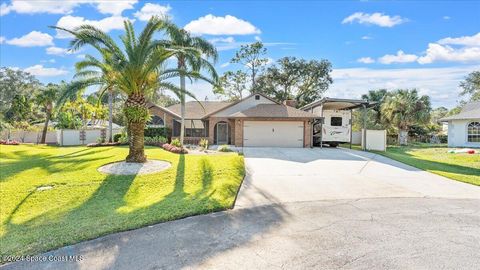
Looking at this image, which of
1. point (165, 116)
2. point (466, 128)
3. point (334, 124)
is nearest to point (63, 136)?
point (165, 116)

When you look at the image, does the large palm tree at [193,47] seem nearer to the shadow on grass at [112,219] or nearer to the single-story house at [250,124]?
the single-story house at [250,124]

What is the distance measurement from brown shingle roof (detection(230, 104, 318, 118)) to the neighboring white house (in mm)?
17567

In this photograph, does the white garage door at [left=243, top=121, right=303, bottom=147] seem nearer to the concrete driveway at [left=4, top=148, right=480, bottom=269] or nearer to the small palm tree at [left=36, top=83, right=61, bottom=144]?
the concrete driveway at [left=4, top=148, right=480, bottom=269]

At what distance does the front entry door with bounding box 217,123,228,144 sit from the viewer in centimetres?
2581

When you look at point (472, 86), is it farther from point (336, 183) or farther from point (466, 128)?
point (336, 183)

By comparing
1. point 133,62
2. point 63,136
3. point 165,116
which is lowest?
point 63,136

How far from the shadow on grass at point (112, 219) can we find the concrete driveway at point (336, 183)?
1.05 m

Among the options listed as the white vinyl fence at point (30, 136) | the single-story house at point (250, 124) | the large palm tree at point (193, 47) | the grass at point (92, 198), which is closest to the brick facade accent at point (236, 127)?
the single-story house at point (250, 124)

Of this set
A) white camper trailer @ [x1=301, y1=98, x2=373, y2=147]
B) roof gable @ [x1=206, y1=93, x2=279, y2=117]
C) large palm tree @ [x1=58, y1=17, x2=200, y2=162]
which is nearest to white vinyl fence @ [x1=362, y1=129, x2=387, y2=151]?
white camper trailer @ [x1=301, y1=98, x2=373, y2=147]

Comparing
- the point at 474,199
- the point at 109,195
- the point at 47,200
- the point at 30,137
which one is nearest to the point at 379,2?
the point at 474,199

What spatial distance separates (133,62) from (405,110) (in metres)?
31.2

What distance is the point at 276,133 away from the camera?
74.8 feet

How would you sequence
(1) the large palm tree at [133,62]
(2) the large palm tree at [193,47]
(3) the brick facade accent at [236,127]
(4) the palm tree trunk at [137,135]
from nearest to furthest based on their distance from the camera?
(1) the large palm tree at [133,62] → (4) the palm tree trunk at [137,135] → (2) the large palm tree at [193,47] → (3) the brick facade accent at [236,127]

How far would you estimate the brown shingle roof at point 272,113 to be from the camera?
22100 mm
